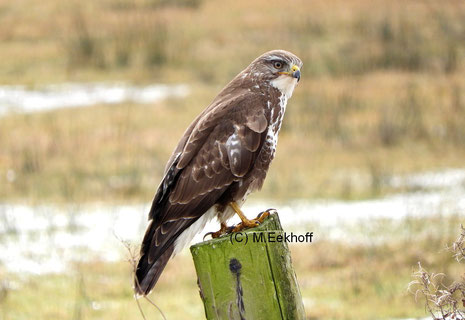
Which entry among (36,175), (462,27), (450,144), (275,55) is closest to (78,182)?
(36,175)

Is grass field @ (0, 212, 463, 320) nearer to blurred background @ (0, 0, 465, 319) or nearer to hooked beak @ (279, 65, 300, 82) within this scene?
blurred background @ (0, 0, 465, 319)

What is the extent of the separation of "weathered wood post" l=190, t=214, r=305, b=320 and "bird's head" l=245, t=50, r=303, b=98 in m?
1.65

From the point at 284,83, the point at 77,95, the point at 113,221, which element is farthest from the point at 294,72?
the point at 77,95

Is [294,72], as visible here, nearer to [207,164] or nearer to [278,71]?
[278,71]

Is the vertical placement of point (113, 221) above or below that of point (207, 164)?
above

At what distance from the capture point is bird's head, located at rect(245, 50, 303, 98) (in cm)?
542

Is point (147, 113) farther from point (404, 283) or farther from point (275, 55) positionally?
point (275, 55)

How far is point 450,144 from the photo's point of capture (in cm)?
1476

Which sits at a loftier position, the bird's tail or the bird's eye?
the bird's eye

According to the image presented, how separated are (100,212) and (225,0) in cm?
1503

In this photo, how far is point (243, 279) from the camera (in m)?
3.94

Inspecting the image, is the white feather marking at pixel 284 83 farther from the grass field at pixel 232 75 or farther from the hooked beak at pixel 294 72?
the grass field at pixel 232 75

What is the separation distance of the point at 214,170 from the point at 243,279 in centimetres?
110

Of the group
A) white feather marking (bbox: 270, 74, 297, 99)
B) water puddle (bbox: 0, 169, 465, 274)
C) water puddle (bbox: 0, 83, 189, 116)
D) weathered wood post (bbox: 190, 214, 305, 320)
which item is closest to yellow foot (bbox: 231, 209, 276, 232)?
weathered wood post (bbox: 190, 214, 305, 320)
